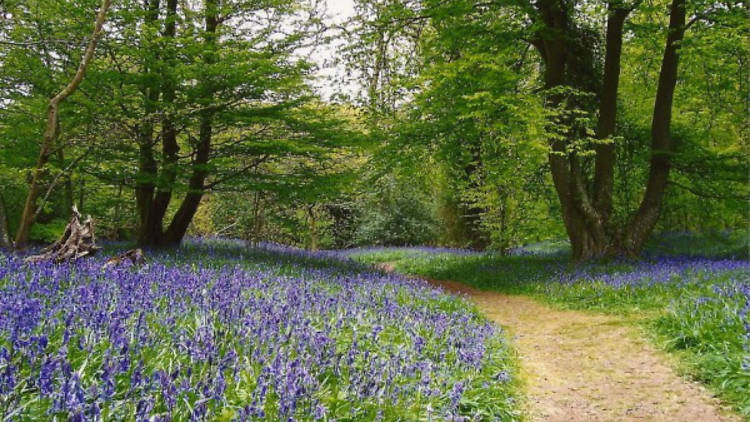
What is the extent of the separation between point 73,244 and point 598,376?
739 cm

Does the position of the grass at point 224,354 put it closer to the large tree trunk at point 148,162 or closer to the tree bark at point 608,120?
the large tree trunk at point 148,162

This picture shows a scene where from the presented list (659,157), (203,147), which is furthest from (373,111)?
(659,157)

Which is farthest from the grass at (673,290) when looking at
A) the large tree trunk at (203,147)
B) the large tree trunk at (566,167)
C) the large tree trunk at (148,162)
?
the large tree trunk at (148,162)

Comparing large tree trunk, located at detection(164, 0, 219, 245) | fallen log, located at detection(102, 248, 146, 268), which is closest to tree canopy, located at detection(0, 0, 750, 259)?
large tree trunk, located at detection(164, 0, 219, 245)

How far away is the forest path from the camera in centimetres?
462

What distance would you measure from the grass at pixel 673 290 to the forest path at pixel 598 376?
10.1 inches

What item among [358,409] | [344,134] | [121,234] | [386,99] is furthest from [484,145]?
[121,234]

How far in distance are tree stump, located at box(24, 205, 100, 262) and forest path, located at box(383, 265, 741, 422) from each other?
250 inches

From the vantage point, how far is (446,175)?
1856cm

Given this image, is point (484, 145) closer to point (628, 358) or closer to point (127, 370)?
point (628, 358)

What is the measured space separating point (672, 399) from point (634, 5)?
9782 mm

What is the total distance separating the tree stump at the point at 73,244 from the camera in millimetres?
6797

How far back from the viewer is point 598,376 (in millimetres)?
5676

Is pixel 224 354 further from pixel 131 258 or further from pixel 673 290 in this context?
pixel 673 290
